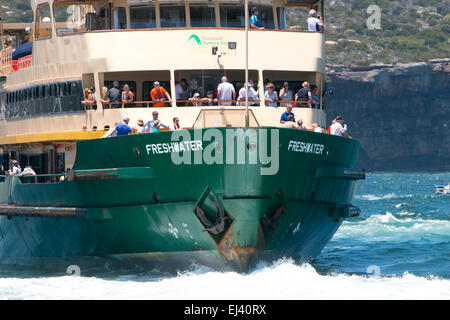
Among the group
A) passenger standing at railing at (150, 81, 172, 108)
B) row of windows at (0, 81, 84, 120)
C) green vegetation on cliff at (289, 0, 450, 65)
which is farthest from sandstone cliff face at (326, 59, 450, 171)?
passenger standing at railing at (150, 81, 172, 108)

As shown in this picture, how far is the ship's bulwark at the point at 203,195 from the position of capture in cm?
1705

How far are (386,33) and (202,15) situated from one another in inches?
5669

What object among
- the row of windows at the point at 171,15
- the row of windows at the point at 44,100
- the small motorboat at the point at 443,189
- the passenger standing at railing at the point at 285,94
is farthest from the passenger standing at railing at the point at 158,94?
the small motorboat at the point at 443,189

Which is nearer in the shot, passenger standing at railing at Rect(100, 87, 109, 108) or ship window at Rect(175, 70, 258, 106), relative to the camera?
passenger standing at railing at Rect(100, 87, 109, 108)

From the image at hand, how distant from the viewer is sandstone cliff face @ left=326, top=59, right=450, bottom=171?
152500 mm

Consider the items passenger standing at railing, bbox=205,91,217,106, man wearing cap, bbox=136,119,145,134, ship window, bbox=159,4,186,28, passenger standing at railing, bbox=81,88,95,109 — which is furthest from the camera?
ship window, bbox=159,4,186,28

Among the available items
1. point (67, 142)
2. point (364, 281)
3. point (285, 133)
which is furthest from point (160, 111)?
point (364, 281)

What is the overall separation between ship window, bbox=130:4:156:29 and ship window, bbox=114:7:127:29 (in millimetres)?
221

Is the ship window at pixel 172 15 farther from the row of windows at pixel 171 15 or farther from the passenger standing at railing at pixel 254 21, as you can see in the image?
the passenger standing at railing at pixel 254 21

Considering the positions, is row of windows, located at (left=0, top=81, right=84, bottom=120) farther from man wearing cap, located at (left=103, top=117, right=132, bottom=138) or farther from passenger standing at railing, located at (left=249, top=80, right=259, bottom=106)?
passenger standing at railing, located at (left=249, top=80, right=259, bottom=106)

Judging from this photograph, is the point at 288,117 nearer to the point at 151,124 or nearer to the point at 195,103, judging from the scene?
the point at 195,103

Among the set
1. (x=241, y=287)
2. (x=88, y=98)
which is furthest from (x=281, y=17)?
(x=241, y=287)
